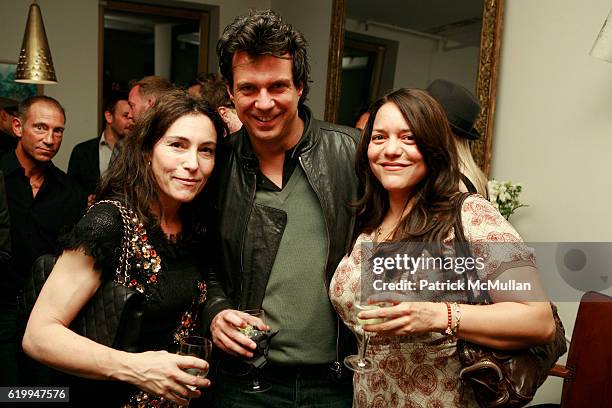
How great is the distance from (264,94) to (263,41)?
0.51 ft

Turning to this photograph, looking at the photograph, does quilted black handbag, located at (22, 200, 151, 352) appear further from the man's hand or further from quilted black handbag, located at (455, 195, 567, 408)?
quilted black handbag, located at (455, 195, 567, 408)

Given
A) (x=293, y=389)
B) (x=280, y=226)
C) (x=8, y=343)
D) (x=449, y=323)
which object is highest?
(x=280, y=226)

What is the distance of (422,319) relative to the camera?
133cm

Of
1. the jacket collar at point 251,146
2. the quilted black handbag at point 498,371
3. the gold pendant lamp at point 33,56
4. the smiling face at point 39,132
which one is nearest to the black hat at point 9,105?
the gold pendant lamp at point 33,56

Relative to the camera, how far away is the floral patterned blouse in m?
1.37

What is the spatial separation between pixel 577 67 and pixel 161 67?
181 inches

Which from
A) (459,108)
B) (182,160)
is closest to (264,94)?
(182,160)

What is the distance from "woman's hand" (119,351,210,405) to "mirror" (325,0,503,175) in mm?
→ 2185

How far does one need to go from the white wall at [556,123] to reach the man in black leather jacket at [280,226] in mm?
1283

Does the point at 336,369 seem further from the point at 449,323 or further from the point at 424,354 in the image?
the point at 449,323

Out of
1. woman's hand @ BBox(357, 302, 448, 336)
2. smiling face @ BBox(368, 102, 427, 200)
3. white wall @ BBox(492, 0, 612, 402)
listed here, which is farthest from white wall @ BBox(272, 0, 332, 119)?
woman's hand @ BBox(357, 302, 448, 336)

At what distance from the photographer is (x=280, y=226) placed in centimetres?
180

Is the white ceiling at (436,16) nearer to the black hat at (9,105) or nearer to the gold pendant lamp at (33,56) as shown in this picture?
the gold pendant lamp at (33,56)

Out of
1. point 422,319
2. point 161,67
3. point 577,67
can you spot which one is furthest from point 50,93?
point 422,319
